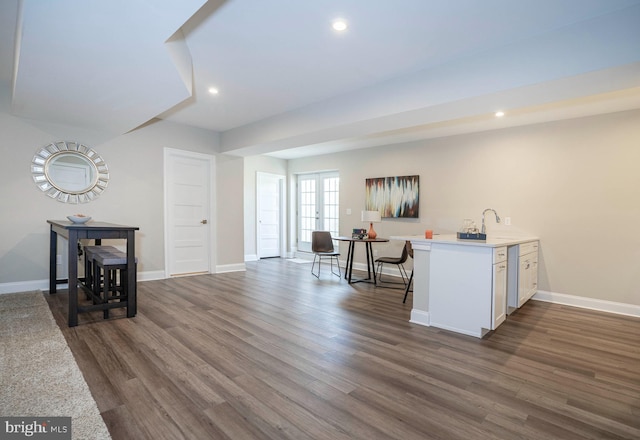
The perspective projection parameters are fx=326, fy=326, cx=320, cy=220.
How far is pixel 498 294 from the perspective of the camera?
3.06m

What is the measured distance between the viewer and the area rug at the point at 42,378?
1.71m

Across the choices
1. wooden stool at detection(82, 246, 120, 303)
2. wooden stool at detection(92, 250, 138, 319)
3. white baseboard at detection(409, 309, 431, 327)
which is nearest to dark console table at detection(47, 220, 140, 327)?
wooden stool at detection(92, 250, 138, 319)

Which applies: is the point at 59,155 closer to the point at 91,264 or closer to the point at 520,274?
the point at 91,264

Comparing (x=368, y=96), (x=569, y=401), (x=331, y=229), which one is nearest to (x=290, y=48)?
(x=368, y=96)

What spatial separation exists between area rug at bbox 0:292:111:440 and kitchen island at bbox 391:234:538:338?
278cm

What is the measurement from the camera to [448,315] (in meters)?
3.19

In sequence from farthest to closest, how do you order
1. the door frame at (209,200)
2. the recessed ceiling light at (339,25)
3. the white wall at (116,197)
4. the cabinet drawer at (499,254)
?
the door frame at (209,200) < the white wall at (116,197) < the cabinet drawer at (499,254) < the recessed ceiling light at (339,25)

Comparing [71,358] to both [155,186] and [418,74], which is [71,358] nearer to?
[155,186]

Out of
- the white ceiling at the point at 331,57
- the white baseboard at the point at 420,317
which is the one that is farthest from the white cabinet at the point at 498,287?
the white ceiling at the point at 331,57

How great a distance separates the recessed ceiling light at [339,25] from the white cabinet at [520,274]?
10.1 ft

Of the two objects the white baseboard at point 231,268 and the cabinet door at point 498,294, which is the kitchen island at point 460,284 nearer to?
the cabinet door at point 498,294

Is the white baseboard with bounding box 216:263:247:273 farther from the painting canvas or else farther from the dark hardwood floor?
the painting canvas

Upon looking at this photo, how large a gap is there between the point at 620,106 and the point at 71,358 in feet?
19.7

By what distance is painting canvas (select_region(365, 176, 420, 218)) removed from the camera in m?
5.86
